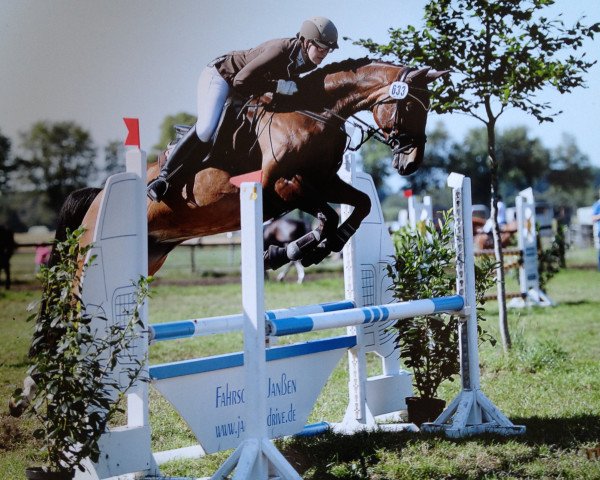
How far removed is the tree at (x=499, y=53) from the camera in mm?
4316

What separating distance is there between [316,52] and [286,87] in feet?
0.65

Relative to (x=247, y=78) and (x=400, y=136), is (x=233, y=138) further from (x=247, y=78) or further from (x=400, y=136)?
(x=400, y=136)

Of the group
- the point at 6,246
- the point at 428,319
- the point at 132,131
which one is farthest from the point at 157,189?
the point at 6,246

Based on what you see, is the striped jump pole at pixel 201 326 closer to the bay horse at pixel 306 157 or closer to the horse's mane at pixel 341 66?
the bay horse at pixel 306 157

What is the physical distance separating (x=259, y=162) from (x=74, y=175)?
1.16m

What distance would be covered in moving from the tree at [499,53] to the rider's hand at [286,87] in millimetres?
1269

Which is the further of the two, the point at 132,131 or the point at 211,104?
the point at 211,104

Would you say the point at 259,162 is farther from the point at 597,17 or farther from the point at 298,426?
the point at 597,17

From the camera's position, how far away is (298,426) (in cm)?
276

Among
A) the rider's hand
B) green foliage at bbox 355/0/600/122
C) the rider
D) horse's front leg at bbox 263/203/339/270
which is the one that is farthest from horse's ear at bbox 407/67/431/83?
green foliage at bbox 355/0/600/122

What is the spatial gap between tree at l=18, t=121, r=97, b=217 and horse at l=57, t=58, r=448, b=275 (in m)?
0.61

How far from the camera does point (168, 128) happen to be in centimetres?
351

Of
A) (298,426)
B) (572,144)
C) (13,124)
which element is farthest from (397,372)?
(572,144)

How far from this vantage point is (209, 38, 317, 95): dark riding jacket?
3.15 metres
